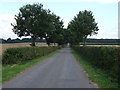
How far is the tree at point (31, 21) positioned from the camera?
56.3m

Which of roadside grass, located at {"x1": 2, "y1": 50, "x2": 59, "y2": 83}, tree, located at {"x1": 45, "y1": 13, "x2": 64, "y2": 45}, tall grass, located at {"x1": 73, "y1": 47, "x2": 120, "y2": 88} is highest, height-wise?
tree, located at {"x1": 45, "y1": 13, "x2": 64, "y2": 45}

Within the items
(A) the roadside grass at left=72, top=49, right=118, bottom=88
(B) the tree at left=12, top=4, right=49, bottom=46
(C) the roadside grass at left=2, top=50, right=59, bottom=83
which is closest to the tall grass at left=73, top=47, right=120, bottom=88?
(A) the roadside grass at left=72, top=49, right=118, bottom=88

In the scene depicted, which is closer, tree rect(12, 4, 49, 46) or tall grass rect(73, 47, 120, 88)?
tall grass rect(73, 47, 120, 88)

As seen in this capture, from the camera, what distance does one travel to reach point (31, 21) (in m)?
56.8

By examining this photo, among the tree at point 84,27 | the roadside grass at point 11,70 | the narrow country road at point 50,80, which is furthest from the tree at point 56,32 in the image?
the narrow country road at point 50,80

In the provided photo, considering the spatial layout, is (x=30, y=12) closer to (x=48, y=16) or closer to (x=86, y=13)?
(x=48, y=16)

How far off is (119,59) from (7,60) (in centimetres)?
1616

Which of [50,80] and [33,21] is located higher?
[33,21]

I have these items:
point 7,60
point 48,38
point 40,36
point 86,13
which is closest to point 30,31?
point 40,36

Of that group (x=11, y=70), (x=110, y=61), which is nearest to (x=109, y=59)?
(x=110, y=61)

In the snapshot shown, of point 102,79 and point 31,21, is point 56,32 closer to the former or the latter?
point 31,21

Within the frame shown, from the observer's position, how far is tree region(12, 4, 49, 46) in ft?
185

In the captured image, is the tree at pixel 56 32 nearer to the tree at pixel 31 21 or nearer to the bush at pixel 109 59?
the tree at pixel 31 21

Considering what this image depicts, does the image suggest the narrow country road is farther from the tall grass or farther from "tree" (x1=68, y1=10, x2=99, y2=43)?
"tree" (x1=68, y1=10, x2=99, y2=43)
